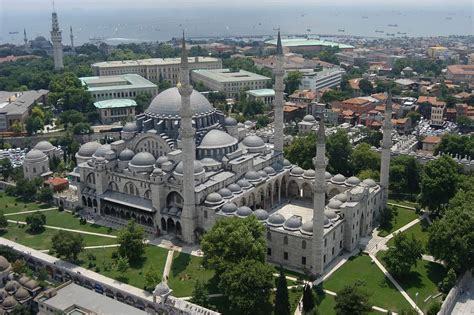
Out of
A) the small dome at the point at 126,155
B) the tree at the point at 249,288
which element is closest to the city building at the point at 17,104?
the small dome at the point at 126,155

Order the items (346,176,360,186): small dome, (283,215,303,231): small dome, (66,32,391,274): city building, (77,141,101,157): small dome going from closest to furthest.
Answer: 1. (283,215,303,231): small dome
2. (66,32,391,274): city building
3. (346,176,360,186): small dome
4. (77,141,101,157): small dome

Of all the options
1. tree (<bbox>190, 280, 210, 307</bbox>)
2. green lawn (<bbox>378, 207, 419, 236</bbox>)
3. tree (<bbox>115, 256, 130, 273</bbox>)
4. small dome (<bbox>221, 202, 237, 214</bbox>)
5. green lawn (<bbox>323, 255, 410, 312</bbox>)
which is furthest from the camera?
green lawn (<bbox>378, 207, 419, 236</bbox>)

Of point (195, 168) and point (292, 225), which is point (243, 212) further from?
point (195, 168)

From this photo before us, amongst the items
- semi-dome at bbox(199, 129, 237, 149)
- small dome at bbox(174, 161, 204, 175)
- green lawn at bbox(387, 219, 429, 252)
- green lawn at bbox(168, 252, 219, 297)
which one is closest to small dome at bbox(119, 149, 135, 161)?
small dome at bbox(174, 161, 204, 175)

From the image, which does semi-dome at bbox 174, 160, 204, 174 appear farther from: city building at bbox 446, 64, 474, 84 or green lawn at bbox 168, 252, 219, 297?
city building at bbox 446, 64, 474, 84

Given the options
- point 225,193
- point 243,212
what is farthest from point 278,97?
point 243,212

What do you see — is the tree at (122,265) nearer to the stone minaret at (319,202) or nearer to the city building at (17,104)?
the stone minaret at (319,202)

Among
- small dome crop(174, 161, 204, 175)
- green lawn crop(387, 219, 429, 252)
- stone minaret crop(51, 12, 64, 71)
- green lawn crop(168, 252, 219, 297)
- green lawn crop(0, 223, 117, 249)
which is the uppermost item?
stone minaret crop(51, 12, 64, 71)
